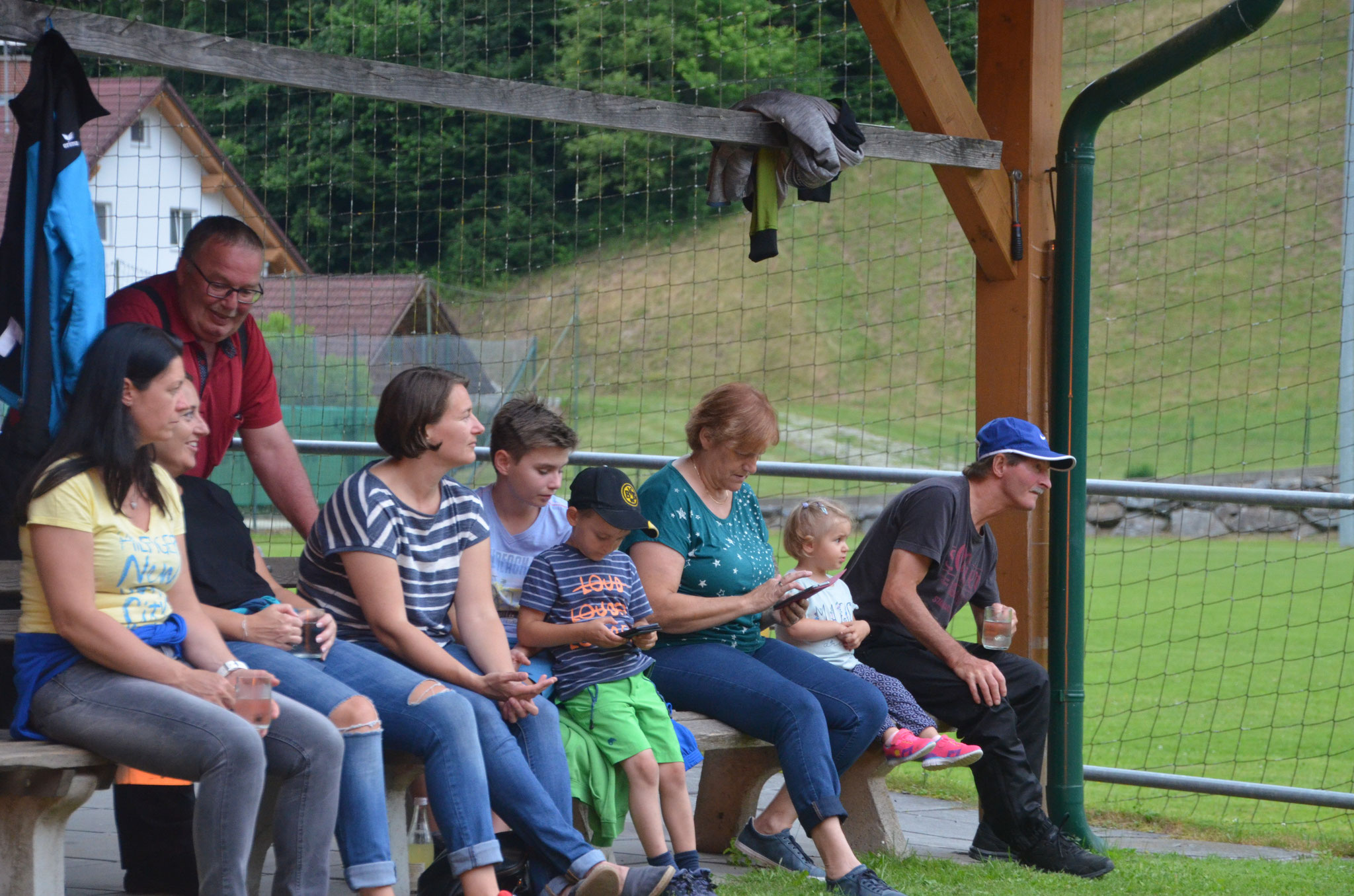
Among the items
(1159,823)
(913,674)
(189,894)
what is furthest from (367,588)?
(1159,823)

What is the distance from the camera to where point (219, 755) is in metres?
2.74

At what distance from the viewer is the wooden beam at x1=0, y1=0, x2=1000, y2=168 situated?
3100 mm

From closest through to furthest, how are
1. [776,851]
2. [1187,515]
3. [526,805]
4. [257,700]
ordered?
[257,700] → [526,805] → [776,851] → [1187,515]

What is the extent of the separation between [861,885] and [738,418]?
48.8 inches

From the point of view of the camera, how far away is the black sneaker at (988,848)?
4.34 metres

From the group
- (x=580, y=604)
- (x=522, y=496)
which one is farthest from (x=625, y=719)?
(x=522, y=496)

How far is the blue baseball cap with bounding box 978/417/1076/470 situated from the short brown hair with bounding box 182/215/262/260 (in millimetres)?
2134

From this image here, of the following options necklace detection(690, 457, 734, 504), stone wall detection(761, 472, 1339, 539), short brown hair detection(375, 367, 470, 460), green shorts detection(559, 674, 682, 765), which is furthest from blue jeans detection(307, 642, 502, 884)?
stone wall detection(761, 472, 1339, 539)

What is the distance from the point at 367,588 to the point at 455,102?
1234 mm

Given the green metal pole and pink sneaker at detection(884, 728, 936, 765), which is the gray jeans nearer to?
pink sneaker at detection(884, 728, 936, 765)

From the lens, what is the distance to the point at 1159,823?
5211 millimetres

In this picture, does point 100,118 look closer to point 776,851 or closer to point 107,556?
point 107,556

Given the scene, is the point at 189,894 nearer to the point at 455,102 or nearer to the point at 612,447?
the point at 455,102

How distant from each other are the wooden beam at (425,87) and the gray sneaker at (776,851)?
78.9 inches
